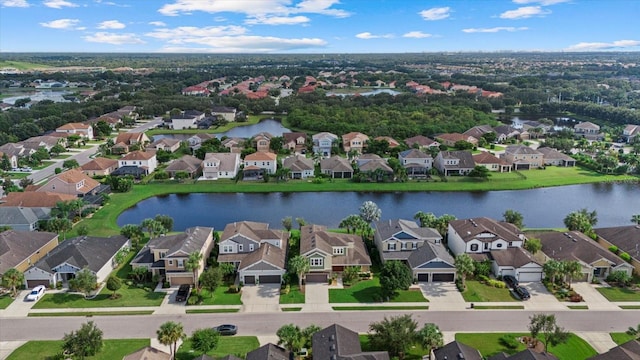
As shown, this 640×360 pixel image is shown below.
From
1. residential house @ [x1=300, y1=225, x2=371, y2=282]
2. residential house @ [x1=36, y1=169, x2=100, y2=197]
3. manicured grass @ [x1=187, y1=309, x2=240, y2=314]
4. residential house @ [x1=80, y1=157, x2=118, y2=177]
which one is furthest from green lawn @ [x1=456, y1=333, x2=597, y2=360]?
residential house @ [x1=80, y1=157, x2=118, y2=177]

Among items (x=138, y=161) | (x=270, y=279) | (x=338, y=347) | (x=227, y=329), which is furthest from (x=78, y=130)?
(x=338, y=347)

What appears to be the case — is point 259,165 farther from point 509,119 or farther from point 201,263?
point 509,119

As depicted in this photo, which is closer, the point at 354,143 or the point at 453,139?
the point at 354,143

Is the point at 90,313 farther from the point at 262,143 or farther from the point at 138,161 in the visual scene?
the point at 262,143

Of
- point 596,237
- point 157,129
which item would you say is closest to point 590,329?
→ point 596,237

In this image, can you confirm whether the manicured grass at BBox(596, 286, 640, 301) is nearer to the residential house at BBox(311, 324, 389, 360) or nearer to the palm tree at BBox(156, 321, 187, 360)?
the residential house at BBox(311, 324, 389, 360)
